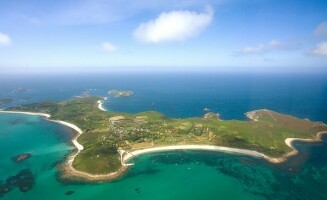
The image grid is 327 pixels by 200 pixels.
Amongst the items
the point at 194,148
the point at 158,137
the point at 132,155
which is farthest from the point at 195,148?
the point at 132,155

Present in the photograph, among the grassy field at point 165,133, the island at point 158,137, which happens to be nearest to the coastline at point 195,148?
the island at point 158,137

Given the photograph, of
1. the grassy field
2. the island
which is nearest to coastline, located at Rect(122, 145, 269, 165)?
the island

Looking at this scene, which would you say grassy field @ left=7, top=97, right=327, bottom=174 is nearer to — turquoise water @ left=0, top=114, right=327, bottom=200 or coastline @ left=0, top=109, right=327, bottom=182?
coastline @ left=0, top=109, right=327, bottom=182

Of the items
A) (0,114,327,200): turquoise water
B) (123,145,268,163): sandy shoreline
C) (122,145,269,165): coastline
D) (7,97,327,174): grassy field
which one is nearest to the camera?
(0,114,327,200): turquoise water

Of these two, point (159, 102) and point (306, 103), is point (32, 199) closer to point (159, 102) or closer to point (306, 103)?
point (159, 102)

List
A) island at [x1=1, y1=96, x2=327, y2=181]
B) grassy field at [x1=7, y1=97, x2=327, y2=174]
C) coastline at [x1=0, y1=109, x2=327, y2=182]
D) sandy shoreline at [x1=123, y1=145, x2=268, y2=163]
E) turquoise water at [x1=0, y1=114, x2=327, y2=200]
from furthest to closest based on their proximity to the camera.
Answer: sandy shoreline at [x1=123, y1=145, x2=268, y2=163] → grassy field at [x1=7, y1=97, x2=327, y2=174] → island at [x1=1, y1=96, x2=327, y2=181] → coastline at [x1=0, y1=109, x2=327, y2=182] → turquoise water at [x1=0, y1=114, x2=327, y2=200]

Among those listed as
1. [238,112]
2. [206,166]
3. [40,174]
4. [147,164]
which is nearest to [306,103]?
[238,112]

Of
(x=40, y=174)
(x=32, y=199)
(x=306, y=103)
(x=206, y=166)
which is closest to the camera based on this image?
(x=32, y=199)

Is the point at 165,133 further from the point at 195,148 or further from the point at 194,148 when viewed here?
the point at 195,148
